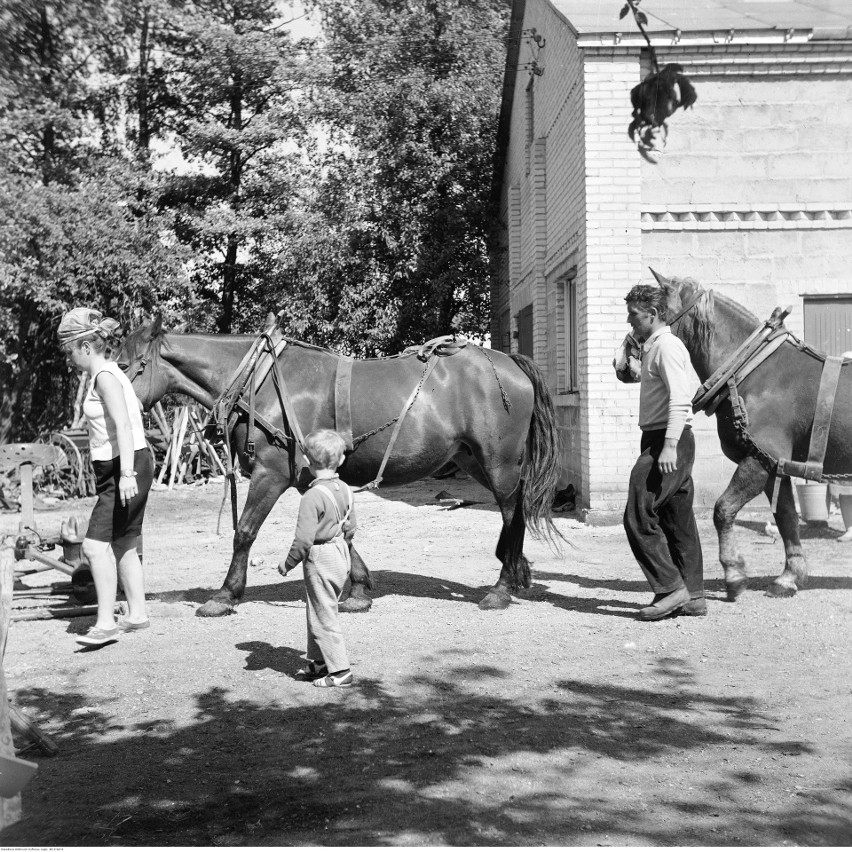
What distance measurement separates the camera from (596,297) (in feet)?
37.6

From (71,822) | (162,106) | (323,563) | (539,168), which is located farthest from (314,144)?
(71,822)

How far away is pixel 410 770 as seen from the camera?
4164mm

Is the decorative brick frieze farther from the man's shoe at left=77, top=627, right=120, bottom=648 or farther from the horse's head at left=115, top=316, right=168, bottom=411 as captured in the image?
the man's shoe at left=77, top=627, right=120, bottom=648

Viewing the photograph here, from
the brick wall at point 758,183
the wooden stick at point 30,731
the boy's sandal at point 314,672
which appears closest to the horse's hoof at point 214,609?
the boy's sandal at point 314,672

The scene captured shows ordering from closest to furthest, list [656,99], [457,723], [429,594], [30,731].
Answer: [656,99]
[30,731]
[457,723]
[429,594]

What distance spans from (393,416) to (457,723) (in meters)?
2.97

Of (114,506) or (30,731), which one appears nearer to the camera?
(30,731)

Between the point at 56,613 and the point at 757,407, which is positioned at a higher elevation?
the point at 757,407

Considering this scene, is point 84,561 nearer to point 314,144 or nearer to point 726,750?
point 726,750

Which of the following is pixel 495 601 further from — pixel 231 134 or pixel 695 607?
pixel 231 134

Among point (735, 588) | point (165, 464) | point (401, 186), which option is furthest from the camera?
point (401, 186)

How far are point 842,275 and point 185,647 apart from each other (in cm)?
867

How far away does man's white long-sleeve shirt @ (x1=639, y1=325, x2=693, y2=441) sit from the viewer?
646 centimetres

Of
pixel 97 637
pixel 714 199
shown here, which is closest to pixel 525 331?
pixel 714 199
